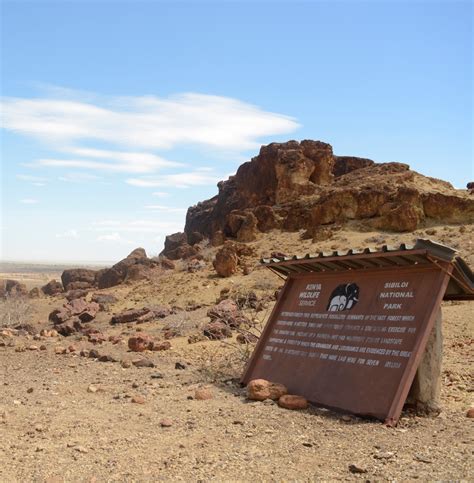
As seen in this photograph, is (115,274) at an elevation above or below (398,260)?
below

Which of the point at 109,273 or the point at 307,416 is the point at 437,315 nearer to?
the point at 307,416

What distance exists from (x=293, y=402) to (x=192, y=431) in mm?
1426

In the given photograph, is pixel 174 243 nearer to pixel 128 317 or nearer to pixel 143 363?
pixel 128 317

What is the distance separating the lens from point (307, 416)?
6824 mm

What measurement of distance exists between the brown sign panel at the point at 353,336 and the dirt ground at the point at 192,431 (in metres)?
0.30

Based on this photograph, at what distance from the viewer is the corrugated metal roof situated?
22.0ft

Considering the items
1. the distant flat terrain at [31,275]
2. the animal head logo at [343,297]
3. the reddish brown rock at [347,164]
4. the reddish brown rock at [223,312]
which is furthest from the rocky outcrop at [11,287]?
the animal head logo at [343,297]

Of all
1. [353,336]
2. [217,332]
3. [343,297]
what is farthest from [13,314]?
[353,336]

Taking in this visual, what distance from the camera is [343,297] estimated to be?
313 inches

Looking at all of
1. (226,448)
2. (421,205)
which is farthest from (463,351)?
(421,205)

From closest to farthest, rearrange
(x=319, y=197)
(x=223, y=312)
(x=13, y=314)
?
(x=223, y=312) < (x=13, y=314) < (x=319, y=197)

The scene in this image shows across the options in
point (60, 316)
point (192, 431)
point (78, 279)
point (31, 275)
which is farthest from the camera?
point (31, 275)

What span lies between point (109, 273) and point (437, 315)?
3382 centimetres

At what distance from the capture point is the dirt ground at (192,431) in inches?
198
